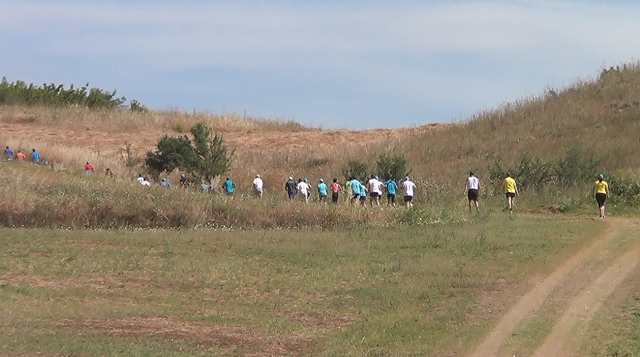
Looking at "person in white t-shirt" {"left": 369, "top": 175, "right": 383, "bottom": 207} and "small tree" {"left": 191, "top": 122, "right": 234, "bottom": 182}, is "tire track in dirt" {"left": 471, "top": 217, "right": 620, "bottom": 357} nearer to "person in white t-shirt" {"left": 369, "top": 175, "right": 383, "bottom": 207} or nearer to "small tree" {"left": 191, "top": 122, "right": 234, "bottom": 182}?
"person in white t-shirt" {"left": 369, "top": 175, "right": 383, "bottom": 207}

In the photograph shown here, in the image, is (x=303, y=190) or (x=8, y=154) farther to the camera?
(x=8, y=154)

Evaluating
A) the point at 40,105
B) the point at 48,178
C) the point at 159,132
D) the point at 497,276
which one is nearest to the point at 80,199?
the point at 48,178

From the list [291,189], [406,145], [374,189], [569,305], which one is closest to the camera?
[569,305]

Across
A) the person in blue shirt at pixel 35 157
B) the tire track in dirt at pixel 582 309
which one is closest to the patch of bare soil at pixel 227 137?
the person in blue shirt at pixel 35 157

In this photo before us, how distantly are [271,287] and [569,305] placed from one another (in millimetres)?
6616

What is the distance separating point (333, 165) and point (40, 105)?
100.0ft

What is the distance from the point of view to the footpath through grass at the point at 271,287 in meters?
15.4

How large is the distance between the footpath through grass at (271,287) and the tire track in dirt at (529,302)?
11.4 inches

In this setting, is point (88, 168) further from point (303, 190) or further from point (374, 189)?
point (374, 189)

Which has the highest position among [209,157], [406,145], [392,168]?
[406,145]

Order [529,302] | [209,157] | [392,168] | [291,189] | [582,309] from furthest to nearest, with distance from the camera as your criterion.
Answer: [209,157] → [392,168] → [291,189] → [529,302] → [582,309]

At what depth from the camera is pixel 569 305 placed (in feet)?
59.0

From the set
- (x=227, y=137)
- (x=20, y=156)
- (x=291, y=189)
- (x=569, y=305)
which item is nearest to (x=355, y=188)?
(x=291, y=189)

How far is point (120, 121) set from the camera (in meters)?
66.9
